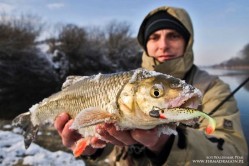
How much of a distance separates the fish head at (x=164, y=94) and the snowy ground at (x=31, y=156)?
12.5 ft

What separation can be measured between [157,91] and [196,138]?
2.88 ft

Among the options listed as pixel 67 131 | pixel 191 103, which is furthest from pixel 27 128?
pixel 191 103

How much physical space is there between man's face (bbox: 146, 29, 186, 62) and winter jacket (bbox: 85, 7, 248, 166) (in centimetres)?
8

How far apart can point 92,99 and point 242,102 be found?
362 cm

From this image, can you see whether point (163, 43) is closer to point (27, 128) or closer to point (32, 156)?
point (27, 128)

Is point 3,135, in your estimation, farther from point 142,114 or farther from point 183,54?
point 142,114

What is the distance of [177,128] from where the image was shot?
2393 mm

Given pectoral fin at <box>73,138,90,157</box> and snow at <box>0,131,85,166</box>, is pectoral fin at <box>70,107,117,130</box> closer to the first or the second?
pectoral fin at <box>73,138,90,157</box>

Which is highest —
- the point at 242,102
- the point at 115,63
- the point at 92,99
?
the point at 92,99

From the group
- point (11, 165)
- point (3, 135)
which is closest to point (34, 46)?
point (3, 135)

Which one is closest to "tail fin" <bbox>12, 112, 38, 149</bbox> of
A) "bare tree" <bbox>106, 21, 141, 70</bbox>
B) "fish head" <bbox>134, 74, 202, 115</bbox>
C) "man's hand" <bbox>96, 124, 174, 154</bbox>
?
"man's hand" <bbox>96, 124, 174, 154</bbox>

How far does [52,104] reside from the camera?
2352 millimetres

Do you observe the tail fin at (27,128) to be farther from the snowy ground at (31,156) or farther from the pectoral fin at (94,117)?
the snowy ground at (31,156)

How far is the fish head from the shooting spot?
5.17 feet
